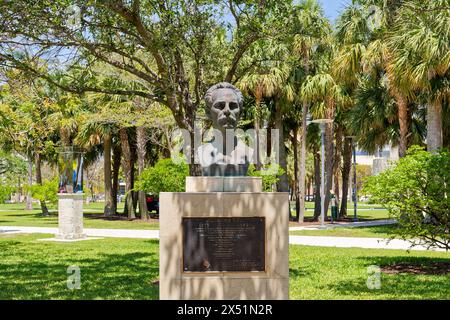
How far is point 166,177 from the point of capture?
57.9 ft

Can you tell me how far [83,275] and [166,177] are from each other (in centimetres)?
748

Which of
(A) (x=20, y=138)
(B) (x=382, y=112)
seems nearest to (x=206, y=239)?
(A) (x=20, y=138)

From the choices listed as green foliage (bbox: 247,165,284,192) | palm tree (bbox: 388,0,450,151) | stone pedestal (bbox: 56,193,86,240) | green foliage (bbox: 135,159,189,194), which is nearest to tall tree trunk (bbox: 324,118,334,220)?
green foliage (bbox: 247,165,284,192)

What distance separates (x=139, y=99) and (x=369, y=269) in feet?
52.8

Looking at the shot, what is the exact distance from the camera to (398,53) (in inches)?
625

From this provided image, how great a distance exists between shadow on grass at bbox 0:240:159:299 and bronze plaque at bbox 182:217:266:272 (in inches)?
74.5

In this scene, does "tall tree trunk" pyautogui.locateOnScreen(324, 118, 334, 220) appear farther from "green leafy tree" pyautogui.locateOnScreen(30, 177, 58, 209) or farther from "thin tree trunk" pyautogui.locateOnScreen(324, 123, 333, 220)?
"green leafy tree" pyautogui.locateOnScreen(30, 177, 58, 209)

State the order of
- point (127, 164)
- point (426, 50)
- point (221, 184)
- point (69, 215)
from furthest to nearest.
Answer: point (127, 164) < point (69, 215) < point (426, 50) < point (221, 184)

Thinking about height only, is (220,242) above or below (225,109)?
A: below

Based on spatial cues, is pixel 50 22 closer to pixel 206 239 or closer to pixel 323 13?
pixel 206 239

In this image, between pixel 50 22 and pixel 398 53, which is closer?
pixel 50 22

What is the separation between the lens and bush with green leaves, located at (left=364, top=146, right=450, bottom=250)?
1012 centimetres

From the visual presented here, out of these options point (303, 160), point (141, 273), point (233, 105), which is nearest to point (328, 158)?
point (303, 160)

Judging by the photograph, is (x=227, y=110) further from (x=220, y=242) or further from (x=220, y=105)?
(x=220, y=242)
